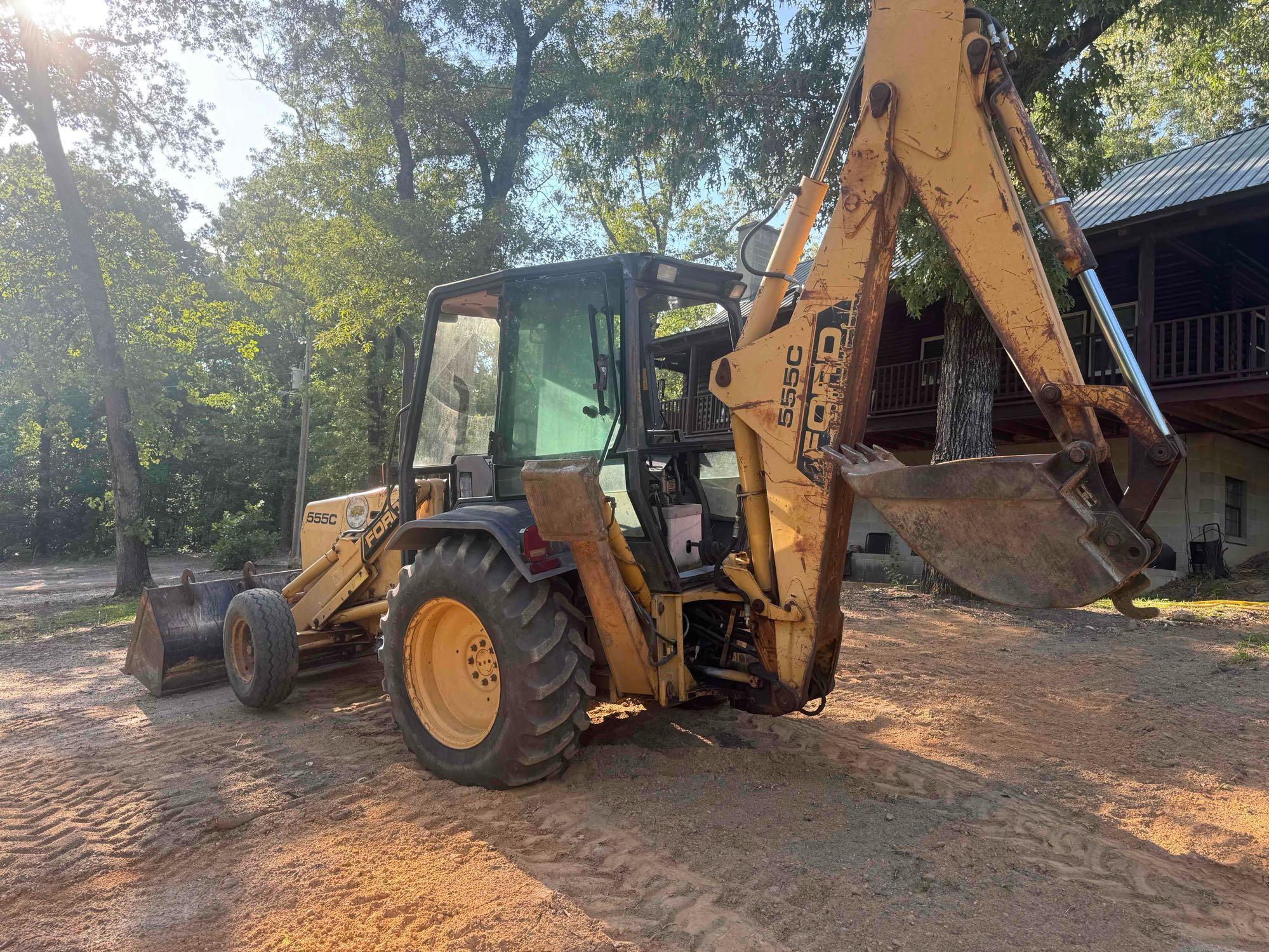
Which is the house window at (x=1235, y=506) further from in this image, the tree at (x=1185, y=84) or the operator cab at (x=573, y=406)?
the operator cab at (x=573, y=406)

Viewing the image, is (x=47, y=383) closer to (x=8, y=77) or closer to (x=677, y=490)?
(x=8, y=77)

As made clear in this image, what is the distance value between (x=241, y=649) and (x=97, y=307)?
39.1 feet

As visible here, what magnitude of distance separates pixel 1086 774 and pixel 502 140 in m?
18.7

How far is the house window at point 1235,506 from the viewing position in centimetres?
1345

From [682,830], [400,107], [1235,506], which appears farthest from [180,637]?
[1235,506]

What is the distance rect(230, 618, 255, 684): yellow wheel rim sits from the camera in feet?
17.3

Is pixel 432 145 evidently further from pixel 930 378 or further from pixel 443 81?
pixel 930 378

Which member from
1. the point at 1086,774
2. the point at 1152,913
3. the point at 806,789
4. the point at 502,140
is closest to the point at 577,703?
the point at 806,789

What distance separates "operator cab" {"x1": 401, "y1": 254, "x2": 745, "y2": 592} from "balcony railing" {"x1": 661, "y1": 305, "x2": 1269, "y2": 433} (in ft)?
11.2

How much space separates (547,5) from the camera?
1847 cm

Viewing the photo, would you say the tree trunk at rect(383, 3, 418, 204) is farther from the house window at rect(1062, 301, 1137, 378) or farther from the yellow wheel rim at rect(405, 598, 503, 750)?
the yellow wheel rim at rect(405, 598, 503, 750)

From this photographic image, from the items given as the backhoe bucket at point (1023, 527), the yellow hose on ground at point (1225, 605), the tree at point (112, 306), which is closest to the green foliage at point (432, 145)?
the tree at point (112, 306)

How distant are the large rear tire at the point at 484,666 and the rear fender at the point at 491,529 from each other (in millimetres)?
74

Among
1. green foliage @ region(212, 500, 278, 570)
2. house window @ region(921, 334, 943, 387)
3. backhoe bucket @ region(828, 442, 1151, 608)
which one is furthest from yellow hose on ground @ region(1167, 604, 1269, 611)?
green foliage @ region(212, 500, 278, 570)
